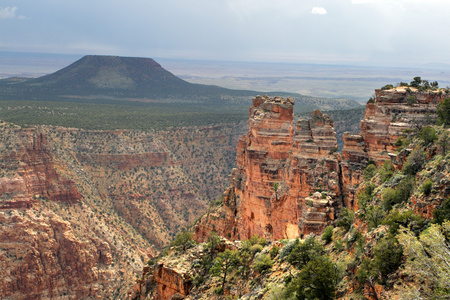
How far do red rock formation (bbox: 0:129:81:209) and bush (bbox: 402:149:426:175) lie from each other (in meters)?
79.7

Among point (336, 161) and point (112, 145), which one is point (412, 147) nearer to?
point (336, 161)

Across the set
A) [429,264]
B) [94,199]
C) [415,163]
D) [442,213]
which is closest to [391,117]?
[415,163]

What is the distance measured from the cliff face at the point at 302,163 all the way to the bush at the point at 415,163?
10.4 feet

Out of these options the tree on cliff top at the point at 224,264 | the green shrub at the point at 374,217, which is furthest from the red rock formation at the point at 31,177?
the green shrub at the point at 374,217

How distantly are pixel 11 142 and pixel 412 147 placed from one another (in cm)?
8757

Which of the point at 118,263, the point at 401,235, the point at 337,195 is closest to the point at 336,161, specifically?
the point at 337,195

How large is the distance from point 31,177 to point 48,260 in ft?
56.8

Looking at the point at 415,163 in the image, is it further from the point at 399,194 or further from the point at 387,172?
the point at 387,172

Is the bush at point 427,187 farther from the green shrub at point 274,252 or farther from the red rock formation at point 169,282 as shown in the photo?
the red rock formation at point 169,282

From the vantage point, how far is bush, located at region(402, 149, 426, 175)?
2833 cm

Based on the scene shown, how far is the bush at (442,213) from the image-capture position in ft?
68.0

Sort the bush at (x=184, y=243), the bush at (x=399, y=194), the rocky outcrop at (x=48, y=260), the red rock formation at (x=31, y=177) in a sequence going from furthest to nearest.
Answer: the red rock formation at (x=31, y=177) → the rocky outcrop at (x=48, y=260) → the bush at (x=184, y=243) → the bush at (x=399, y=194)

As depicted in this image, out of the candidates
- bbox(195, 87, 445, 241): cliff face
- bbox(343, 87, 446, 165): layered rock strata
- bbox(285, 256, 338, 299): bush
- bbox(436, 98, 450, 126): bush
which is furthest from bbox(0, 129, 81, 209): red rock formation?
bbox(285, 256, 338, 299): bush

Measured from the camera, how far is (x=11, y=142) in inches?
4050
